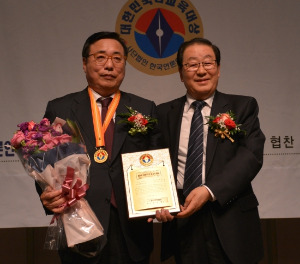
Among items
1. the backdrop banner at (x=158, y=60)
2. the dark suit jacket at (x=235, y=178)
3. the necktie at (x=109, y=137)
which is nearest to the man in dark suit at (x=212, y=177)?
the dark suit jacket at (x=235, y=178)

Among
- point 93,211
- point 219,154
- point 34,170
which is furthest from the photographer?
point 219,154

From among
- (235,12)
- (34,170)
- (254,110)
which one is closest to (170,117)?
(254,110)

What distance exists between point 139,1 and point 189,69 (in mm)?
1282

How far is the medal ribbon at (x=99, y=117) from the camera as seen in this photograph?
80.0 inches

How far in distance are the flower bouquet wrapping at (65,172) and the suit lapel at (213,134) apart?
626mm

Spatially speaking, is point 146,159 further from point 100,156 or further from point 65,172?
point 65,172

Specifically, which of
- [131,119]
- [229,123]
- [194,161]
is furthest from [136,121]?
[229,123]

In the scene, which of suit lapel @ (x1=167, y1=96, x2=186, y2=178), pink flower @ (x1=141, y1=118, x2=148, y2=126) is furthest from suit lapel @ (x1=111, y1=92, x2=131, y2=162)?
suit lapel @ (x1=167, y1=96, x2=186, y2=178)

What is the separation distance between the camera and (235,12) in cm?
332

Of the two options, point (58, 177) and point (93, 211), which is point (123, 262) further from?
point (58, 177)

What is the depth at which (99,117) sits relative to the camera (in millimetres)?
2104

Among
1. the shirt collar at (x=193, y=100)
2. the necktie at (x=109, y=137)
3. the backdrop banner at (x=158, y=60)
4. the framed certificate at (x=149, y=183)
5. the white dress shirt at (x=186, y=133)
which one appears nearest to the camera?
the framed certificate at (x=149, y=183)

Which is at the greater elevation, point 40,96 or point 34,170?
point 40,96

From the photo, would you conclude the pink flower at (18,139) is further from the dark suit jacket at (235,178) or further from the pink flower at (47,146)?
the dark suit jacket at (235,178)
